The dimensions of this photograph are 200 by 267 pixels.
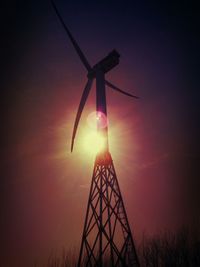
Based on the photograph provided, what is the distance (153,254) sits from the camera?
4859cm

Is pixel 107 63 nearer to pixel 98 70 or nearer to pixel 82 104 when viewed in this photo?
pixel 98 70

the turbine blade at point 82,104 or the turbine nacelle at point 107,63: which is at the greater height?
the turbine nacelle at point 107,63

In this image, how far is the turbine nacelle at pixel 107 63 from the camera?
91.1 feet

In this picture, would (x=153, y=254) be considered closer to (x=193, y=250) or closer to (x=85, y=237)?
(x=193, y=250)

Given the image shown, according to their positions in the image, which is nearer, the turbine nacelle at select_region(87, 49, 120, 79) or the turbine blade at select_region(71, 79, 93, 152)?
the turbine nacelle at select_region(87, 49, 120, 79)

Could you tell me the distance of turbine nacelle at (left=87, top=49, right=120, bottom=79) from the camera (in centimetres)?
2776

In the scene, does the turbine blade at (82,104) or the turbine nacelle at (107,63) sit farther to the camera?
the turbine blade at (82,104)

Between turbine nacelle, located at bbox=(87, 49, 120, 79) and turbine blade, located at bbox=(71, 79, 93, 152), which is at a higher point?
turbine nacelle, located at bbox=(87, 49, 120, 79)

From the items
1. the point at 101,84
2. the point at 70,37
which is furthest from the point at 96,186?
the point at 70,37

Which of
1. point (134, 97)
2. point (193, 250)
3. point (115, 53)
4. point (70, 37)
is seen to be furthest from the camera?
point (193, 250)

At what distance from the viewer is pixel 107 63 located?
94.6ft

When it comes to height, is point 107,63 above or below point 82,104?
above

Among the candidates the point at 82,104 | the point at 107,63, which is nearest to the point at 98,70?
the point at 107,63

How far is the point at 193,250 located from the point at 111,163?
110 ft
